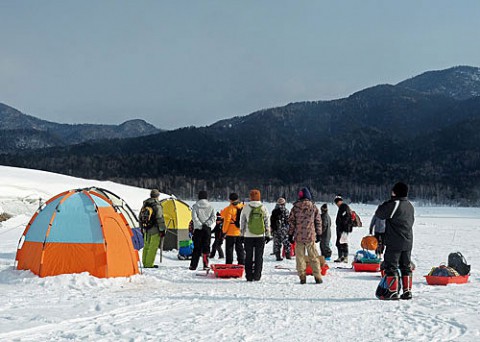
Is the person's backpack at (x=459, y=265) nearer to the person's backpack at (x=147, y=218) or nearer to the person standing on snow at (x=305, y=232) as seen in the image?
the person standing on snow at (x=305, y=232)

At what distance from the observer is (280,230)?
14.2 m

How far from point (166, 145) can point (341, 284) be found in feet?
628

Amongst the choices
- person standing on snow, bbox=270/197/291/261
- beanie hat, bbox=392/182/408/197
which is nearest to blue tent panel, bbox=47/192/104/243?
beanie hat, bbox=392/182/408/197

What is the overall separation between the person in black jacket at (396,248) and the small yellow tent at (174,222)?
9212 millimetres

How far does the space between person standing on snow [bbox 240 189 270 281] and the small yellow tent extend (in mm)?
6173

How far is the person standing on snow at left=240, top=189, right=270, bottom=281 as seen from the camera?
10.1m

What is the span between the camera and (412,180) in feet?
479

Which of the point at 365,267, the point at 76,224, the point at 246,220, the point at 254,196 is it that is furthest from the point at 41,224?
the point at 365,267

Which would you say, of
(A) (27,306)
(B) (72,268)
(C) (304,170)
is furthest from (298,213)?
(C) (304,170)

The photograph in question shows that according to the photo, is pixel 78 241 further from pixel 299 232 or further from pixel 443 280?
pixel 443 280

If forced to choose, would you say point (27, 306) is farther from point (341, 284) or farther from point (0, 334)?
point (341, 284)

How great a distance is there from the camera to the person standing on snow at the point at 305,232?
9.76 m

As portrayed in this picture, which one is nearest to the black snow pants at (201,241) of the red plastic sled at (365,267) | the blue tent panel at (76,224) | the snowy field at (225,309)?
the snowy field at (225,309)

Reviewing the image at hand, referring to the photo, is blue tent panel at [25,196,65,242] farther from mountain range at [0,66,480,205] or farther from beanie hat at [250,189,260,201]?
mountain range at [0,66,480,205]
